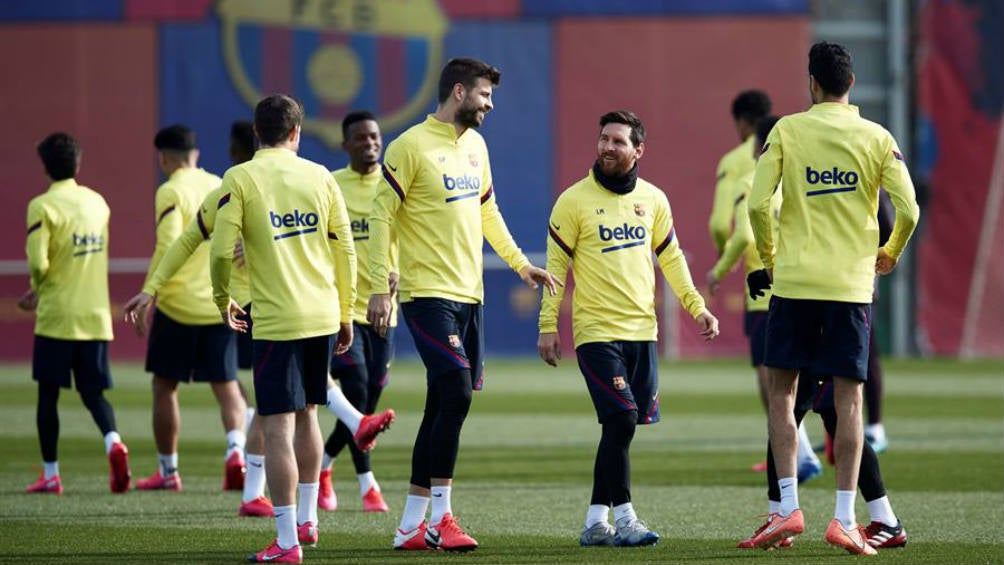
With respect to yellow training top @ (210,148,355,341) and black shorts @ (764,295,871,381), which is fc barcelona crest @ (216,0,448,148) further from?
black shorts @ (764,295,871,381)

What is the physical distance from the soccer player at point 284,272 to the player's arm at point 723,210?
4.18 metres

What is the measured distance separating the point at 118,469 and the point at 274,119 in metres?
3.63

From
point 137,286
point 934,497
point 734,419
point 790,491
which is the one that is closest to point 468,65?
point 790,491

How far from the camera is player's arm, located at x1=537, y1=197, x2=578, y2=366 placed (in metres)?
7.92

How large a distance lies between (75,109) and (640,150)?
21148 millimetres

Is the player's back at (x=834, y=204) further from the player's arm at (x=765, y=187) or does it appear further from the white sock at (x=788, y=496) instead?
the white sock at (x=788, y=496)

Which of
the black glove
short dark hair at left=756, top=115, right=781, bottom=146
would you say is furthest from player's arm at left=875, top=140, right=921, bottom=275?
short dark hair at left=756, top=115, right=781, bottom=146

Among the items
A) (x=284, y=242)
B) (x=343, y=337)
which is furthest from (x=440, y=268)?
(x=284, y=242)

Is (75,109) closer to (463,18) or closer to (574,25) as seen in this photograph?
(463,18)

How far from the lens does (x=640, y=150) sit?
819 centimetres

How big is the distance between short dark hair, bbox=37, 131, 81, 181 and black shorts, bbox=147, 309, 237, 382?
1162mm

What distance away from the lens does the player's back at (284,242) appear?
289 inches

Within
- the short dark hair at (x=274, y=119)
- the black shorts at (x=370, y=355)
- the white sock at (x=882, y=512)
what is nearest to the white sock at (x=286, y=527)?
the short dark hair at (x=274, y=119)

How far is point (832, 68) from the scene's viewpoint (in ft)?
24.5
